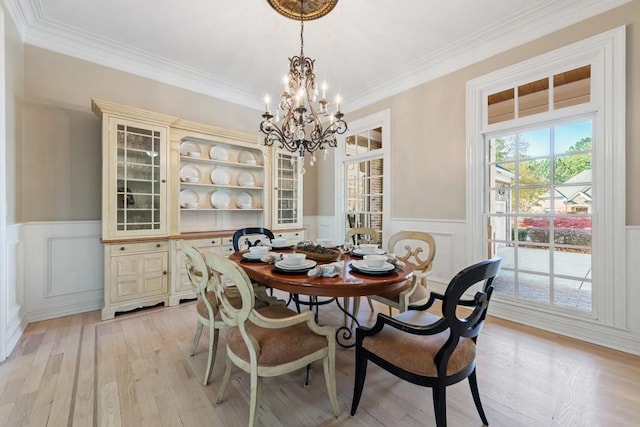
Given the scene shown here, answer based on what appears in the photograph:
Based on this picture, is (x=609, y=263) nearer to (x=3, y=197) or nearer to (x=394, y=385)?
(x=394, y=385)

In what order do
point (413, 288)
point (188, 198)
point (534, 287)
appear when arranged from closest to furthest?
1. point (413, 288)
2. point (534, 287)
3. point (188, 198)

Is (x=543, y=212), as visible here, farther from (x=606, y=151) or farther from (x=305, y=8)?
(x=305, y=8)

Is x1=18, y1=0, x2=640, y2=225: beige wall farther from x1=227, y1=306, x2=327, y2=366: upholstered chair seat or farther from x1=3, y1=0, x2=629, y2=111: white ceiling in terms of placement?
x1=227, y1=306, x2=327, y2=366: upholstered chair seat

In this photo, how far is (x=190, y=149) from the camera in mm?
3703

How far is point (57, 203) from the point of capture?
2828 mm

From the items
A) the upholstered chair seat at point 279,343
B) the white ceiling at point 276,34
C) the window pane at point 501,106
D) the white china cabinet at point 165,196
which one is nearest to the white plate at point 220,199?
the white china cabinet at point 165,196

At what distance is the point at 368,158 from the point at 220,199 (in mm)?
2339

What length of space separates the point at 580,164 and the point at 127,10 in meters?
4.42

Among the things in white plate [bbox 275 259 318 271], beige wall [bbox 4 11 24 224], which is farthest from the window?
beige wall [bbox 4 11 24 224]

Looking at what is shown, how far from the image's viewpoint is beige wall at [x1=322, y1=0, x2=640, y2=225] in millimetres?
2172

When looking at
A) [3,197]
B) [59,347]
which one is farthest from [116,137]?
[59,347]

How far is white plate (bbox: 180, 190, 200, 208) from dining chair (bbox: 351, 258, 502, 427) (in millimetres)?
3020

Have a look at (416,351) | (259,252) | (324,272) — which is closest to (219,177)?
(259,252)

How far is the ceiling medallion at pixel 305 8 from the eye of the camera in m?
2.28
